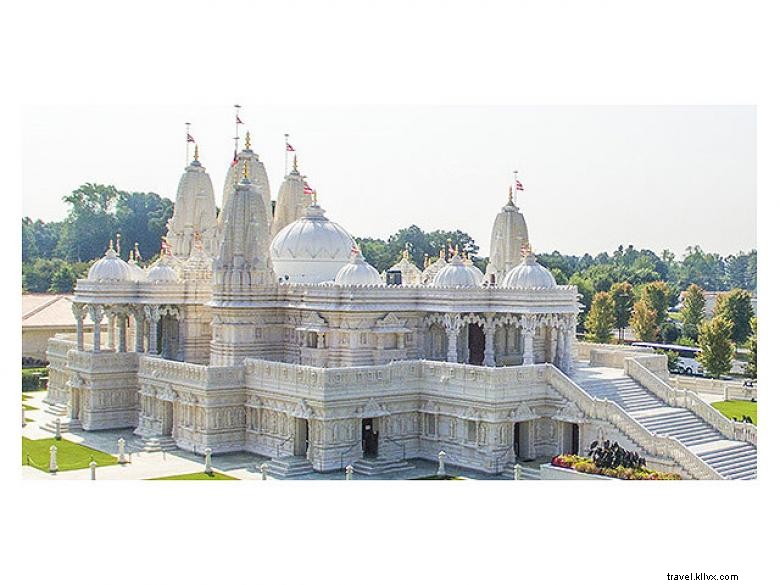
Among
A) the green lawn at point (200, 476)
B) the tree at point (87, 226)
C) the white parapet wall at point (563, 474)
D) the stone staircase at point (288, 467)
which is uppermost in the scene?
the tree at point (87, 226)

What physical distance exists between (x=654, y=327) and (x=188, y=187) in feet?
96.0

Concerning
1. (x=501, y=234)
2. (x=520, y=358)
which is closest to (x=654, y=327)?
(x=501, y=234)

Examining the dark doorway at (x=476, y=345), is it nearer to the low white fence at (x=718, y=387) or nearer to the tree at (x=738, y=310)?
the low white fence at (x=718, y=387)

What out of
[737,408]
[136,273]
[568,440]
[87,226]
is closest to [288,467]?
[568,440]

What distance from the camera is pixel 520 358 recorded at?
34.3 m

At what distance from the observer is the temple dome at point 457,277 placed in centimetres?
3359

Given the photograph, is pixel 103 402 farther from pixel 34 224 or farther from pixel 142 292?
pixel 34 224

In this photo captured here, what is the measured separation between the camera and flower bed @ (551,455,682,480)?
24.9m

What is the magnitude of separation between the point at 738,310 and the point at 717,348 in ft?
32.2

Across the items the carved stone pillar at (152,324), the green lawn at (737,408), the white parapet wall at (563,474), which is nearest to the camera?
the white parapet wall at (563,474)

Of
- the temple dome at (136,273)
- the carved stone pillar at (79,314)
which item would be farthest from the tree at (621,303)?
the carved stone pillar at (79,314)

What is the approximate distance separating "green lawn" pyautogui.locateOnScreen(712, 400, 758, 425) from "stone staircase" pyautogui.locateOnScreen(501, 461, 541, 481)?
43.1 feet

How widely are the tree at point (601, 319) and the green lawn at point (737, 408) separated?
15341mm

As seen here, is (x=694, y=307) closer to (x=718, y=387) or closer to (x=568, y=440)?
(x=718, y=387)
